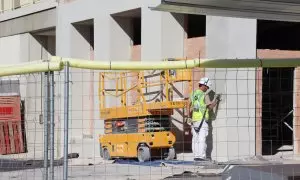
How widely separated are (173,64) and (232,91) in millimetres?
6340

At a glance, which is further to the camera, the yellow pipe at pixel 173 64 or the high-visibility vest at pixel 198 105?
the high-visibility vest at pixel 198 105

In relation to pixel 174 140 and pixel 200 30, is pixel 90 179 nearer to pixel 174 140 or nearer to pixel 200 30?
pixel 174 140

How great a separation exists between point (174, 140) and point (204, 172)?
3.70 m

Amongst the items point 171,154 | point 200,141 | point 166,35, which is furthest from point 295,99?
point 166,35

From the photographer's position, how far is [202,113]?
540 inches

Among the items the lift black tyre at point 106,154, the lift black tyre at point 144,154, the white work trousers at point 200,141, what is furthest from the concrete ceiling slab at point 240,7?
the lift black tyre at point 106,154

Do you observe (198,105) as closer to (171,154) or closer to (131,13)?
(171,154)

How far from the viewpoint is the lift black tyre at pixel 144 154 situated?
572 inches

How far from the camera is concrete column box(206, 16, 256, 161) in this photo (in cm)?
1191

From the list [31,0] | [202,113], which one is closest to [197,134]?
[202,113]

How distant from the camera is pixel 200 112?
13.8m

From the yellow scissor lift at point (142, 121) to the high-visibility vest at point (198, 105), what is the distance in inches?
16.9

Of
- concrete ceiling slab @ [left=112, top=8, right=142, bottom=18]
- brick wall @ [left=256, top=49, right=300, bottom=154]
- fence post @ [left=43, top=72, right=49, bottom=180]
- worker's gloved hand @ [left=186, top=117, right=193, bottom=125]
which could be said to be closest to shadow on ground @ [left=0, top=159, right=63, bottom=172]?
worker's gloved hand @ [left=186, top=117, right=193, bottom=125]

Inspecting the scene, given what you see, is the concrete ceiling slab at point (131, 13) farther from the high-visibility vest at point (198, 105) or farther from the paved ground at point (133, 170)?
the paved ground at point (133, 170)
